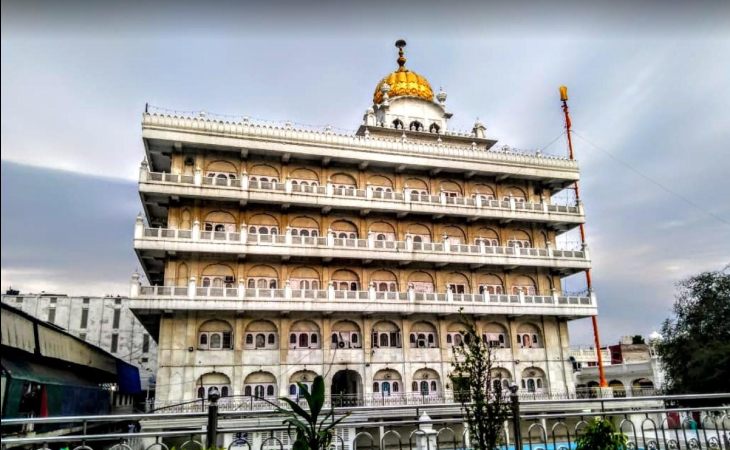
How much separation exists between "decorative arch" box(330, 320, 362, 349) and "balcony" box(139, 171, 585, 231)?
6.84m

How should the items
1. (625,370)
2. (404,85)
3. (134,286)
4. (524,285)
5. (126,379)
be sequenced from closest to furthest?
(134,286)
(524,285)
(404,85)
(126,379)
(625,370)

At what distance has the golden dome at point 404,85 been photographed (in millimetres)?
39469

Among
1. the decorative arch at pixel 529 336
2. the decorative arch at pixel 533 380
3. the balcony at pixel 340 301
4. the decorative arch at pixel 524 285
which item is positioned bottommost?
the decorative arch at pixel 533 380

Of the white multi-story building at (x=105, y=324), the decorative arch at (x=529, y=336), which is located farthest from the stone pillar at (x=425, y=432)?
the white multi-story building at (x=105, y=324)

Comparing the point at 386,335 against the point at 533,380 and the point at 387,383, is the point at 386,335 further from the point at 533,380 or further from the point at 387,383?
the point at 533,380

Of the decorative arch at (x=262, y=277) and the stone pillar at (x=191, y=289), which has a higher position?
the decorative arch at (x=262, y=277)

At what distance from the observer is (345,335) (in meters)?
30.7

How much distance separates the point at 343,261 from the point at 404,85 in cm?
A: 1555

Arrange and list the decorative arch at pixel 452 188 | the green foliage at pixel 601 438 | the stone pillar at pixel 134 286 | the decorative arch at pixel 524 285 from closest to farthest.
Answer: the green foliage at pixel 601 438 → the stone pillar at pixel 134 286 → the decorative arch at pixel 524 285 → the decorative arch at pixel 452 188

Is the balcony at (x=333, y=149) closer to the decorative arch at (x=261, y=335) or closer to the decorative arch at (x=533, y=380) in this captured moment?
the decorative arch at (x=261, y=335)

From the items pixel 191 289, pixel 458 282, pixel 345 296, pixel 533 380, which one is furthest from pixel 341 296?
pixel 533 380

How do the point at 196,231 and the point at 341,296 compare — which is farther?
the point at 341,296

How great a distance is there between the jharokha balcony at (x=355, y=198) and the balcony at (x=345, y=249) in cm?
187

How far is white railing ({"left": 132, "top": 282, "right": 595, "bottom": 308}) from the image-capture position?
89.1ft
